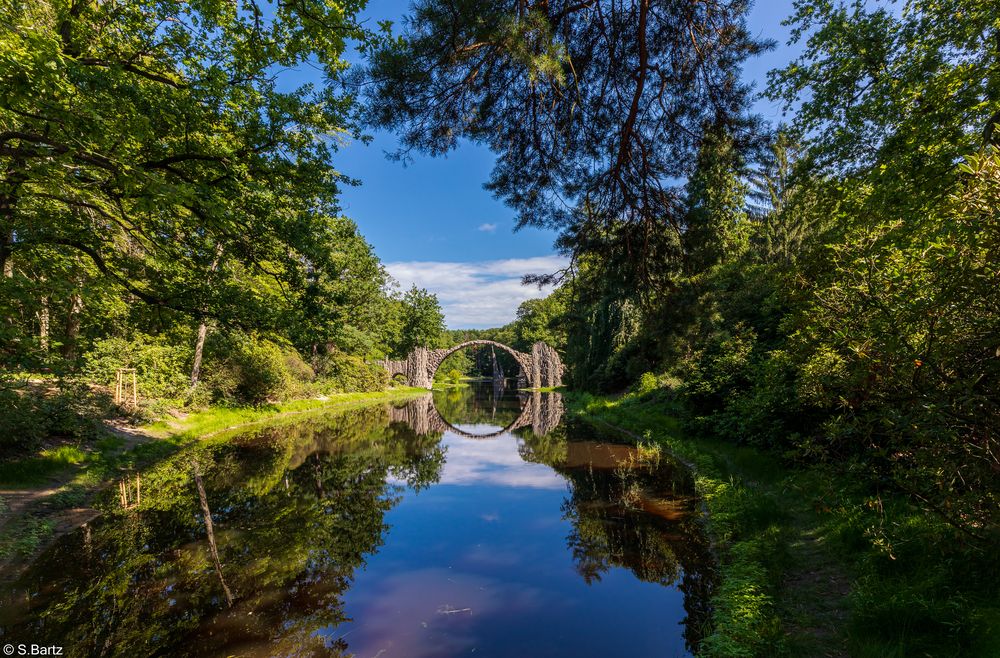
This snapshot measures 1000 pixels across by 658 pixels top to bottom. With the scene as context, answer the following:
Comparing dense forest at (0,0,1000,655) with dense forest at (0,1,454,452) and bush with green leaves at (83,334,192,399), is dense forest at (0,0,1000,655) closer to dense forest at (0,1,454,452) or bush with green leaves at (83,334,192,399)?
dense forest at (0,1,454,452)

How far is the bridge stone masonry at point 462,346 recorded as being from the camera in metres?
52.9

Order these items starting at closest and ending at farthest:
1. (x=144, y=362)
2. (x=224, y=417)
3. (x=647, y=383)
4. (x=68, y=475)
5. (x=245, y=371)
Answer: (x=68, y=475) → (x=144, y=362) → (x=224, y=417) → (x=245, y=371) → (x=647, y=383)

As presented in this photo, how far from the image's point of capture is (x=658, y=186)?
19.6 feet

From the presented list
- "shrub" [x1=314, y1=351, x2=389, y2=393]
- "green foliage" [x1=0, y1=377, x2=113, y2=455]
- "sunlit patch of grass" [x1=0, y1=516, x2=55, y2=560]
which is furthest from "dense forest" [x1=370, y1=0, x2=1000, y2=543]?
"shrub" [x1=314, y1=351, x2=389, y2=393]

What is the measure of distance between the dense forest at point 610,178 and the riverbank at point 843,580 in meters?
0.19

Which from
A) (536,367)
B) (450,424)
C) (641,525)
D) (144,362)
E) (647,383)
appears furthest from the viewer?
(536,367)

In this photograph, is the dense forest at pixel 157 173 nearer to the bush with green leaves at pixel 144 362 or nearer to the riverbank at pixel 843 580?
the bush with green leaves at pixel 144 362

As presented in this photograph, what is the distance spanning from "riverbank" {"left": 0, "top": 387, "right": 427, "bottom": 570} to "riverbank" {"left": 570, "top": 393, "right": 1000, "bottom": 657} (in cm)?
978

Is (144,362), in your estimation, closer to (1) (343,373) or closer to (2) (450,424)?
(2) (450,424)

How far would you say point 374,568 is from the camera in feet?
21.2

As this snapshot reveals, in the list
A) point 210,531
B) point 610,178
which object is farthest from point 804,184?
point 210,531

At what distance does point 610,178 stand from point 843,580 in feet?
19.1

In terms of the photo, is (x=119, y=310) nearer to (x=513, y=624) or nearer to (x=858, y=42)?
(x=513, y=624)

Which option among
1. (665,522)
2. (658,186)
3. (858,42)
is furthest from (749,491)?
(858,42)
